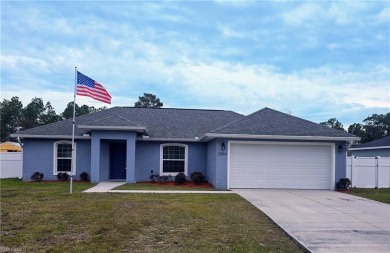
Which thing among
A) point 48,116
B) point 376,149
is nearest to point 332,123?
point 376,149

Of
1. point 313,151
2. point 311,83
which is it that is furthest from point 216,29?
point 311,83

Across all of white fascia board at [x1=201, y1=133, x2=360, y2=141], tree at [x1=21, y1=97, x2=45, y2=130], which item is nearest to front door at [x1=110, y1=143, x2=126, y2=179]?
white fascia board at [x1=201, y1=133, x2=360, y2=141]

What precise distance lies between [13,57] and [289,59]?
14.0 m

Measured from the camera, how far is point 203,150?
68.4 feet

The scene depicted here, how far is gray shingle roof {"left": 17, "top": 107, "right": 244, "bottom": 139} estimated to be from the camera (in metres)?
19.7

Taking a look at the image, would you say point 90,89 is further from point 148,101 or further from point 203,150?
point 148,101

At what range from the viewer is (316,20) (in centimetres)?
1488

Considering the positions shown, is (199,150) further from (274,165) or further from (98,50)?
(98,50)

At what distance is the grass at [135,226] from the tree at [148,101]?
176ft

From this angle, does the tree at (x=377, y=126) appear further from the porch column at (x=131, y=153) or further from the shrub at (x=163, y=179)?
the porch column at (x=131, y=153)

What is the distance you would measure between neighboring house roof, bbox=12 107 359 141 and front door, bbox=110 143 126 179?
1775 millimetres

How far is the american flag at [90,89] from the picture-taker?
49.4 ft

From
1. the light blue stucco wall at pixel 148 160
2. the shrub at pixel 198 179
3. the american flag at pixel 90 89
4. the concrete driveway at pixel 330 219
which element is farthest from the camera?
the light blue stucco wall at pixel 148 160

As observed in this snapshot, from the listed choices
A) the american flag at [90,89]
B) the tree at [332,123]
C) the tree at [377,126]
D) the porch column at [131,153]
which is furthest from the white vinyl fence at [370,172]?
the tree at [332,123]
